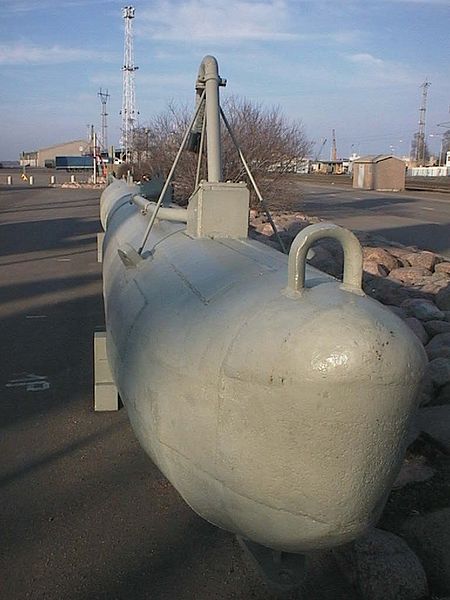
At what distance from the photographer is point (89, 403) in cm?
662

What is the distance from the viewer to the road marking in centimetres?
704

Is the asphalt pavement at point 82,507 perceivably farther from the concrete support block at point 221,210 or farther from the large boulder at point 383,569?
the concrete support block at point 221,210

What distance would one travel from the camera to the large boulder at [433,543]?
3.88 m

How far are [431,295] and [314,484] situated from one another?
835 cm

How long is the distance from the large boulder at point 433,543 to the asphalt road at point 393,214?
495 inches

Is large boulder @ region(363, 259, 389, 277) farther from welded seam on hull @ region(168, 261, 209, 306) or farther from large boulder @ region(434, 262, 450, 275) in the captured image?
welded seam on hull @ region(168, 261, 209, 306)

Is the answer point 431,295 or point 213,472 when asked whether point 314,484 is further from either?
point 431,295

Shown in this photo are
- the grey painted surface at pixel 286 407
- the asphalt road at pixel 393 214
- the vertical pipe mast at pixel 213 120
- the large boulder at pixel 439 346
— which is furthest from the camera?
the asphalt road at pixel 393 214

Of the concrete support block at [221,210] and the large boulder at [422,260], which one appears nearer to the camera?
the concrete support block at [221,210]

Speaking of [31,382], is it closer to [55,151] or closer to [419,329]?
[419,329]

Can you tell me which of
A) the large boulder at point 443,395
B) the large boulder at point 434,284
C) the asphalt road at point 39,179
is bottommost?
the large boulder at point 443,395

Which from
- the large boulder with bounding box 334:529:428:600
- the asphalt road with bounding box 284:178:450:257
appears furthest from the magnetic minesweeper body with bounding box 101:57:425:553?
the asphalt road with bounding box 284:178:450:257

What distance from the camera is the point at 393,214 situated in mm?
26328

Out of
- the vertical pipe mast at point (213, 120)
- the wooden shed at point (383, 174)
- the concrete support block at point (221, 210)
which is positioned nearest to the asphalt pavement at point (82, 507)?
the concrete support block at point (221, 210)
